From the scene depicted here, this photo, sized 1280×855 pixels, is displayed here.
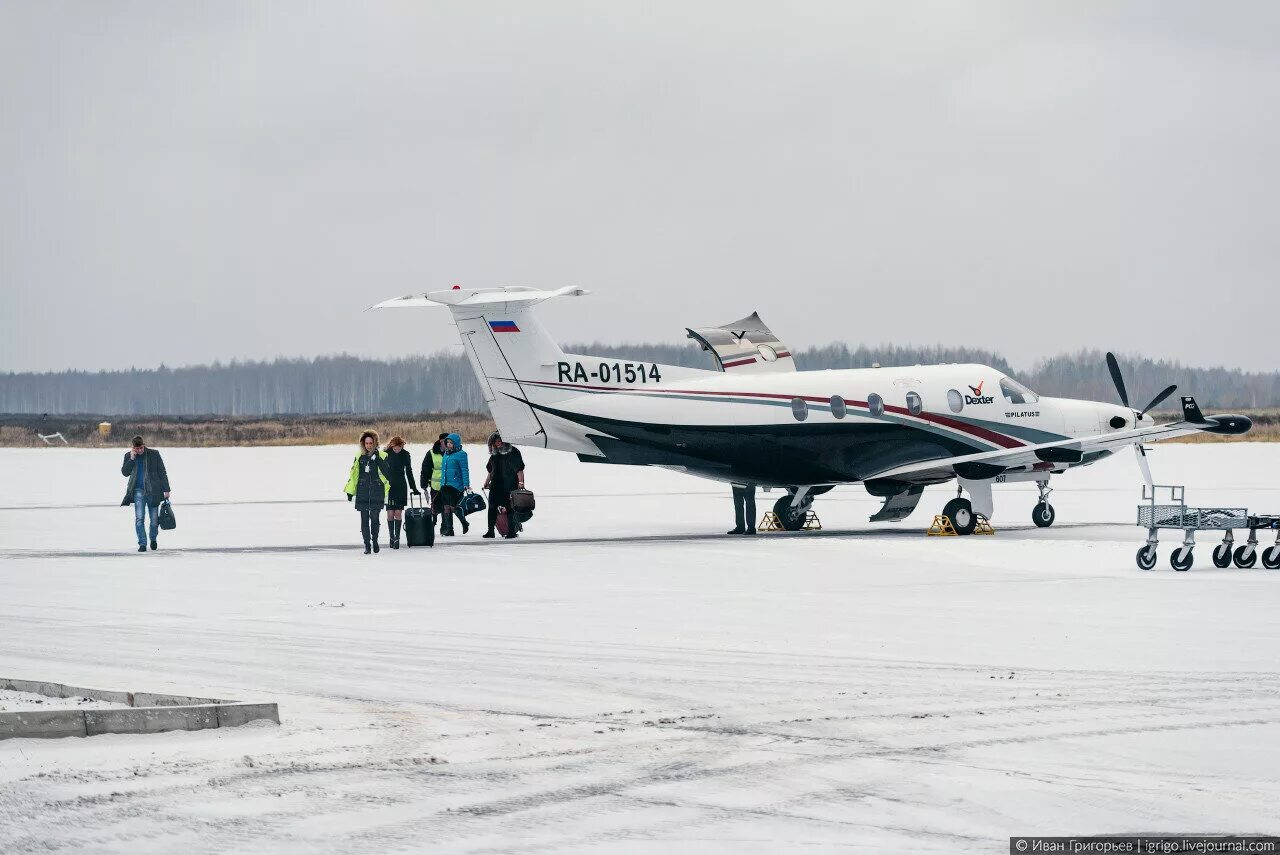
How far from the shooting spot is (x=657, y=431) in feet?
91.1

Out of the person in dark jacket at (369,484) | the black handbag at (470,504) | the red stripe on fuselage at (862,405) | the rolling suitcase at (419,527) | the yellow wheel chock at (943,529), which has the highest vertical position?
the red stripe on fuselage at (862,405)

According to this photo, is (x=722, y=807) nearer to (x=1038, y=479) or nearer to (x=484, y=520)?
(x=1038, y=479)

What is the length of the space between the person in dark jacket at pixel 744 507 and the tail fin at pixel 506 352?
363 cm

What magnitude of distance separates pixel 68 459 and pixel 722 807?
68476 millimetres

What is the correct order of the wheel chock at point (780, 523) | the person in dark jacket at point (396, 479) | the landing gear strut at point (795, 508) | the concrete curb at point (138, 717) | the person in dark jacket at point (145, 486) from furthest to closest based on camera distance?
1. the wheel chock at point (780, 523)
2. the landing gear strut at point (795, 508)
3. the person in dark jacket at point (145, 486)
4. the person in dark jacket at point (396, 479)
5. the concrete curb at point (138, 717)

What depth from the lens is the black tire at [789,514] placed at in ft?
99.5

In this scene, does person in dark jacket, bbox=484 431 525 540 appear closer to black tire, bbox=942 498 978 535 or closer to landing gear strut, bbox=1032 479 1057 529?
black tire, bbox=942 498 978 535

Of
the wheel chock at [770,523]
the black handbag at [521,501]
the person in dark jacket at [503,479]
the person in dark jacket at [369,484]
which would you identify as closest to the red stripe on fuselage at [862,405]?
the person in dark jacket at [503,479]

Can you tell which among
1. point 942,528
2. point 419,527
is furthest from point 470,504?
point 942,528

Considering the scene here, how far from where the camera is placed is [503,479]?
1130 inches

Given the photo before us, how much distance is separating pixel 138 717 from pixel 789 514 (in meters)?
21.5

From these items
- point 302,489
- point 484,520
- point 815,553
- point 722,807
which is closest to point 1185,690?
point 722,807

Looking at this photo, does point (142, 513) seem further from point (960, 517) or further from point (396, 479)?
point (960, 517)

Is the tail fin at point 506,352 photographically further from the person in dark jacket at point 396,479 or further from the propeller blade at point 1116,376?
the propeller blade at point 1116,376
